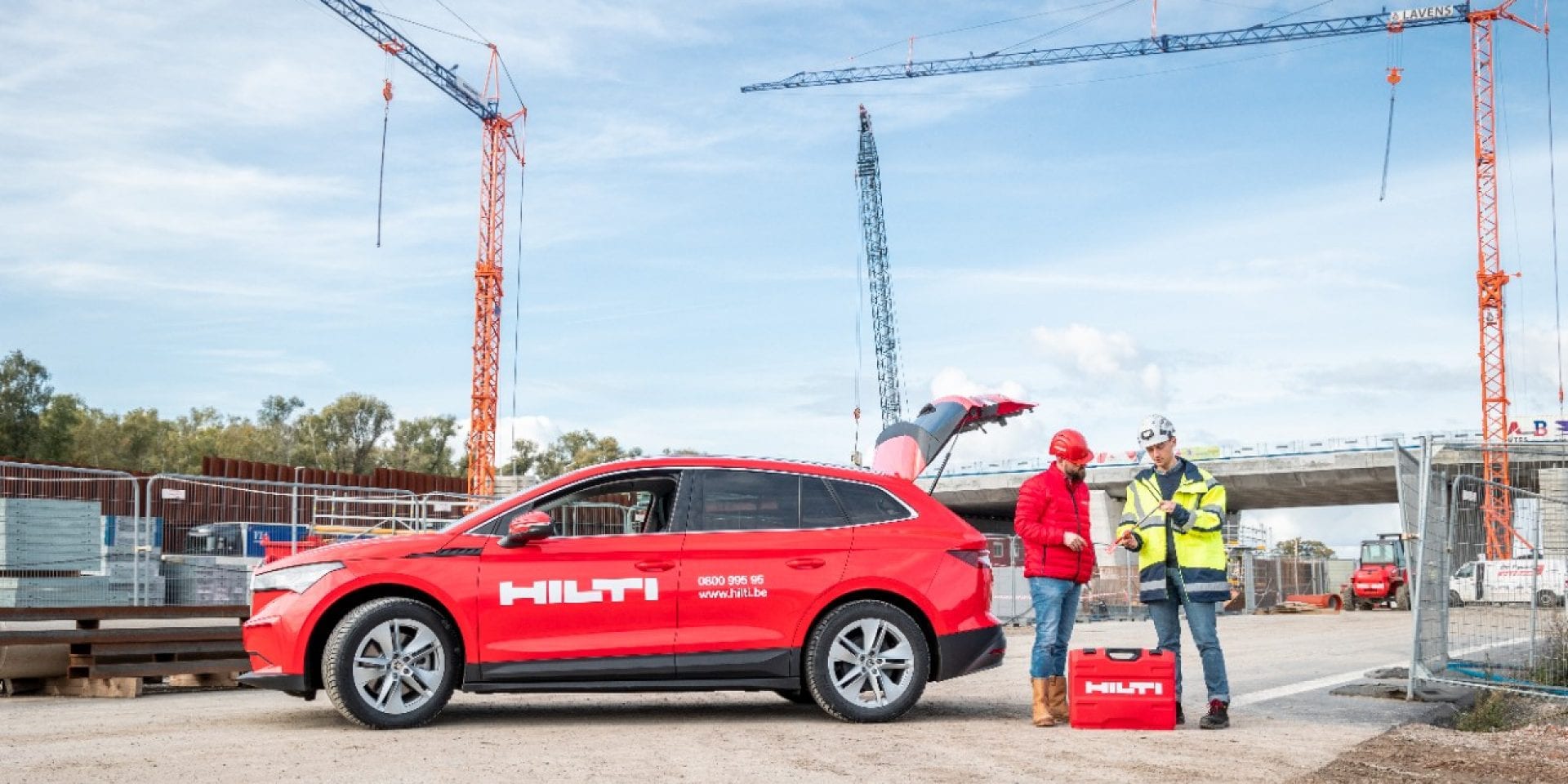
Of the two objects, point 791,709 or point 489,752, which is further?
point 791,709

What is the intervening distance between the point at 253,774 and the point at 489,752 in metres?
1.20

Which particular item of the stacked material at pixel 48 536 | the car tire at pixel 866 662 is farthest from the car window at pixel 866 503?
the stacked material at pixel 48 536

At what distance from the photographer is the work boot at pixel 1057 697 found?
940 centimetres

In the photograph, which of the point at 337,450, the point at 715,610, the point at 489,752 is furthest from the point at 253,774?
the point at 337,450

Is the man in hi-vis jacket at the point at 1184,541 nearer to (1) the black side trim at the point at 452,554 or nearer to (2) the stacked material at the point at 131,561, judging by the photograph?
(1) the black side trim at the point at 452,554

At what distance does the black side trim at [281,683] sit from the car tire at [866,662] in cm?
293

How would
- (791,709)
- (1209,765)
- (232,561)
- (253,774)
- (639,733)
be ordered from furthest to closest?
(232,561), (791,709), (639,733), (1209,765), (253,774)

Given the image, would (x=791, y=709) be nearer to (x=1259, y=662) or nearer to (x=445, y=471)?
(x=1259, y=662)

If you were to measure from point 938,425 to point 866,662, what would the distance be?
911cm

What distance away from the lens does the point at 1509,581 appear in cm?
1202

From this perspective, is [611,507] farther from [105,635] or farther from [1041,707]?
[105,635]

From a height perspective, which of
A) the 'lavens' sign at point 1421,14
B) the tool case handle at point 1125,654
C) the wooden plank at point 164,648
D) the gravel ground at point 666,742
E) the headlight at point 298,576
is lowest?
the gravel ground at point 666,742

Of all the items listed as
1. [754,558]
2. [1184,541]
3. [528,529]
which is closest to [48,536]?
[528,529]

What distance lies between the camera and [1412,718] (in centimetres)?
976
